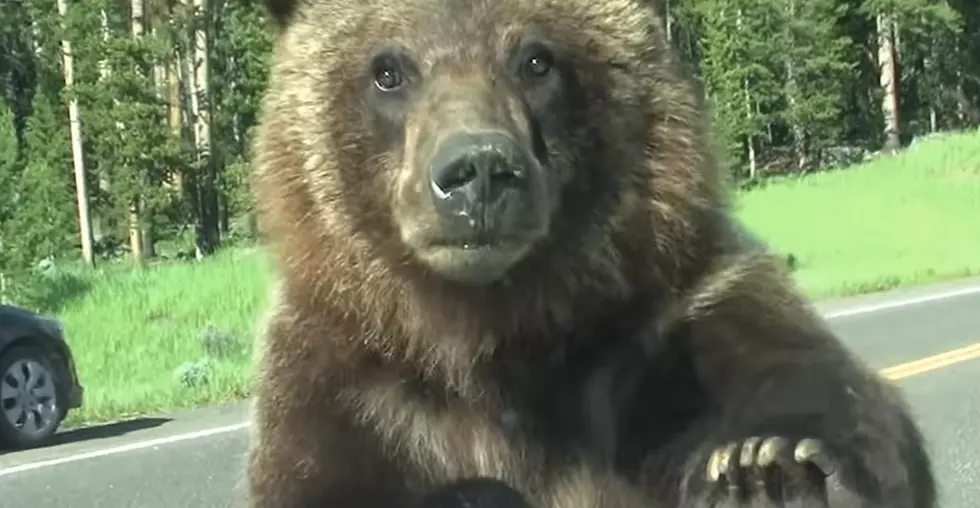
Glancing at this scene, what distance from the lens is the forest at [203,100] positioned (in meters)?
23.1

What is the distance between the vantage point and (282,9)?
4.46 meters

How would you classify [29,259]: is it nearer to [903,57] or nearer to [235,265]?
[235,265]

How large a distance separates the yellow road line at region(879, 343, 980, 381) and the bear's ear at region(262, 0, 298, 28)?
24.7ft

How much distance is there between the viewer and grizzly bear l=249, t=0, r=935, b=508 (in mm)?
3584

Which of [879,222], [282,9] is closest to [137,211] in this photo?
[879,222]

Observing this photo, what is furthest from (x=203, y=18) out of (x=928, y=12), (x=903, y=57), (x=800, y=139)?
(x=903, y=57)

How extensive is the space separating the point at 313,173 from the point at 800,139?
47.9 metres

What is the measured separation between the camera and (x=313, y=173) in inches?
164

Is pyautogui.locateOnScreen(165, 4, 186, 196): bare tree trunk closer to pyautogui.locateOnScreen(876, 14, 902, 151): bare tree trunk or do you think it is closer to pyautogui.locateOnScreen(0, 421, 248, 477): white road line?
pyautogui.locateOnScreen(0, 421, 248, 477): white road line

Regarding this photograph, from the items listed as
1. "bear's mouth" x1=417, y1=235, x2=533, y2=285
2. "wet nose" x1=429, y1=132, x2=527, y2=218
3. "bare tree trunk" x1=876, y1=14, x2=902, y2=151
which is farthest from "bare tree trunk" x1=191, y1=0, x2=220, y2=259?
"bare tree trunk" x1=876, y1=14, x2=902, y2=151

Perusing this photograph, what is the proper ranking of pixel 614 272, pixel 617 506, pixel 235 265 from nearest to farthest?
1. pixel 617 506
2. pixel 614 272
3. pixel 235 265

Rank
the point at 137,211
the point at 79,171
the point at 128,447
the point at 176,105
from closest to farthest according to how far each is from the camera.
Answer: the point at 128,447, the point at 176,105, the point at 137,211, the point at 79,171

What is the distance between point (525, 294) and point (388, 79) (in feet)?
2.11

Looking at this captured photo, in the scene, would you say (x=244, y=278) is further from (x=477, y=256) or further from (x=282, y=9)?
(x=477, y=256)
